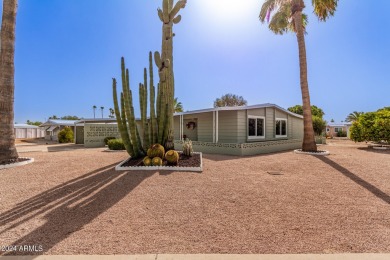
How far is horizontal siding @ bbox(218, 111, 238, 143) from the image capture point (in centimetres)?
1395

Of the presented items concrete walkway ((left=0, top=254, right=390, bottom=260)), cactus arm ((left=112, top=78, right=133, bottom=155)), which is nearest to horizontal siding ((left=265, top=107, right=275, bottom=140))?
cactus arm ((left=112, top=78, right=133, bottom=155))

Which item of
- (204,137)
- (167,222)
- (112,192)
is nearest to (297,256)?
(167,222)

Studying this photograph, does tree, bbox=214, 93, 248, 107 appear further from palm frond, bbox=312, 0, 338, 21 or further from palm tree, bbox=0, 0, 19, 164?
palm tree, bbox=0, 0, 19, 164

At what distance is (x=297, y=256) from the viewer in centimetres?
260

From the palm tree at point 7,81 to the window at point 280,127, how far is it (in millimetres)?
17040

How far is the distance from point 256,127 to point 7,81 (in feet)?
46.6

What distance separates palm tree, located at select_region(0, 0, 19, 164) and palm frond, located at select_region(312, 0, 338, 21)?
16.0 meters

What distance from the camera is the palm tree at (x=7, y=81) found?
26.5ft

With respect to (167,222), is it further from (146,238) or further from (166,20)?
(166,20)

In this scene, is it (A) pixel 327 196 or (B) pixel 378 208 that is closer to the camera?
(B) pixel 378 208

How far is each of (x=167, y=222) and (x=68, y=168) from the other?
20.0 feet

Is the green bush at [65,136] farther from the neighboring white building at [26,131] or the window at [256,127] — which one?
the window at [256,127]

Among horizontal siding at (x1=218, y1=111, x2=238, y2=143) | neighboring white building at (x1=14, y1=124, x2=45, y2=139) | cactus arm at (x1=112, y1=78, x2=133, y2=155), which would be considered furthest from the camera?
neighboring white building at (x1=14, y1=124, x2=45, y2=139)

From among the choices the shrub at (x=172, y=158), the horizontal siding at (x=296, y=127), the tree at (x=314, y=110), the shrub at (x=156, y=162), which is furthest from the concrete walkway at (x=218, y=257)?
the tree at (x=314, y=110)
